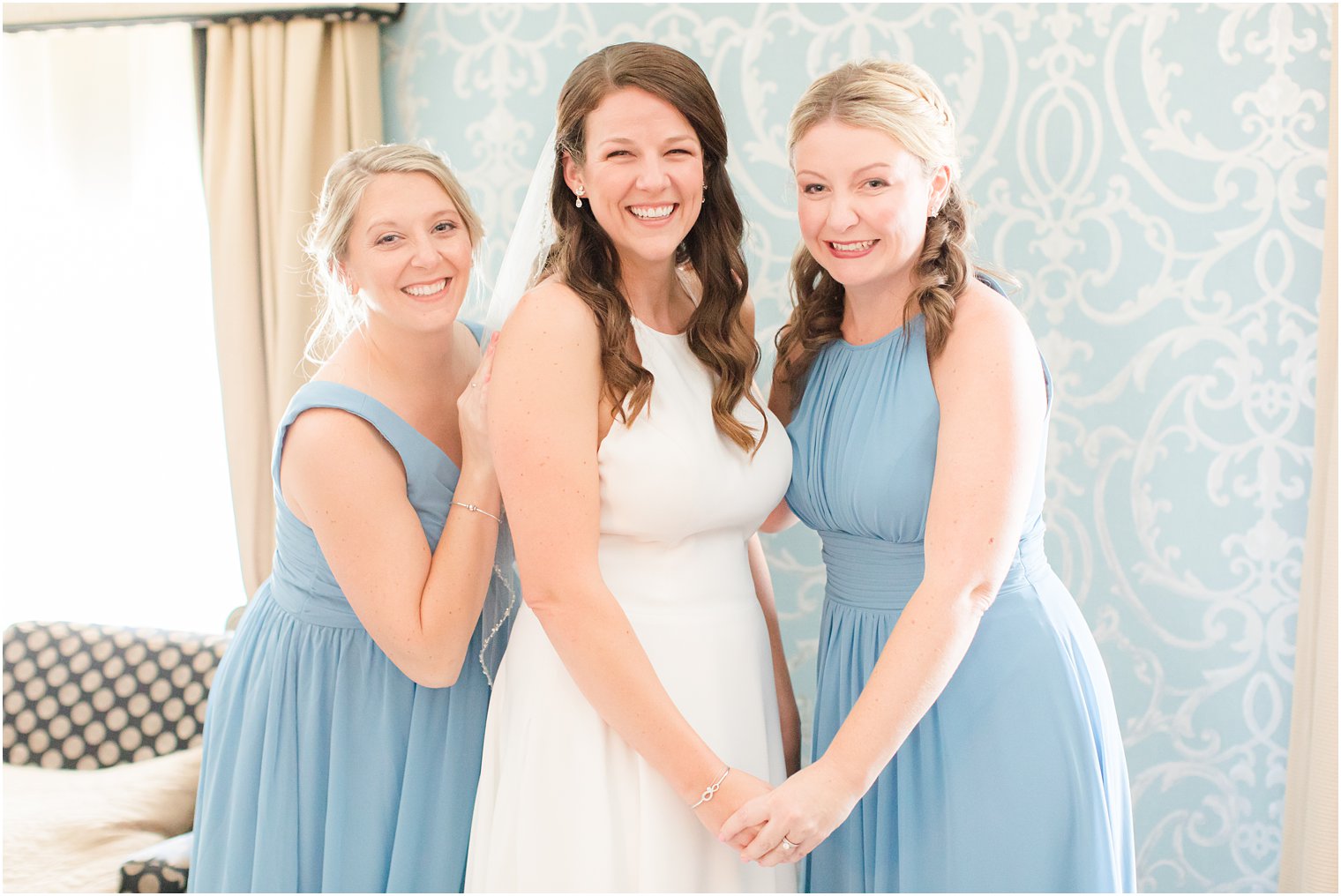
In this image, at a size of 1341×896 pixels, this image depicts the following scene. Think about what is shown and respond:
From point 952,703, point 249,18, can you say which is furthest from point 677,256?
point 249,18

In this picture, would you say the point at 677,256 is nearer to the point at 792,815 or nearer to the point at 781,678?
the point at 781,678

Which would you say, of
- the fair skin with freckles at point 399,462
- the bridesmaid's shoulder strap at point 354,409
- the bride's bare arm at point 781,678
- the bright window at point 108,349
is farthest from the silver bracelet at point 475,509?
the bright window at point 108,349

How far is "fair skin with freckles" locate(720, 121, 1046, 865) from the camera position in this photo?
1.46m

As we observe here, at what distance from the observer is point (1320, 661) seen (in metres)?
2.06

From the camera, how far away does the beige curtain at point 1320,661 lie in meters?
2.03

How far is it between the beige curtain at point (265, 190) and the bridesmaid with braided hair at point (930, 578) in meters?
1.55

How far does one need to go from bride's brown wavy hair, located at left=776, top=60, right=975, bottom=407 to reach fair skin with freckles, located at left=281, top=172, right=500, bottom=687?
2.05 ft

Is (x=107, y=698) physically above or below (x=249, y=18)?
below

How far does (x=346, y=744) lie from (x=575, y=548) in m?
0.59

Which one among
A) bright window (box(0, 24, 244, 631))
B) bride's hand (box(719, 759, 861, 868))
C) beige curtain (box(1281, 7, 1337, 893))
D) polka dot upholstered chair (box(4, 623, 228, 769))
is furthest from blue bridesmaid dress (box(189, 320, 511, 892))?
beige curtain (box(1281, 7, 1337, 893))

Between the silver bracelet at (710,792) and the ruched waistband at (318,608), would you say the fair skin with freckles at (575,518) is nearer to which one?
the silver bracelet at (710,792)

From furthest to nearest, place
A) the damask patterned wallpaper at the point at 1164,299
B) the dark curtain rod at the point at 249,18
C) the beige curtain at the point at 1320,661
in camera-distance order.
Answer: the dark curtain rod at the point at 249,18 → the damask patterned wallpaper at the point at 1164,299 → the beige curtain at the point at 1320,661

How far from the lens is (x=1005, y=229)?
2.31 m

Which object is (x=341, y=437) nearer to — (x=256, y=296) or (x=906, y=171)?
(x=906, y=171)
